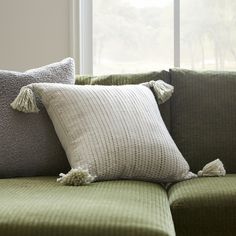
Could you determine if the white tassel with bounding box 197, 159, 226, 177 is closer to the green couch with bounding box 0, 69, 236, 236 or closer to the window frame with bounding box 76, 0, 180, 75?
the green couch with bounding box 0, 69, 236, 236

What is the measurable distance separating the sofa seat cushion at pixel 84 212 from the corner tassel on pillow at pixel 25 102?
0.42 meters

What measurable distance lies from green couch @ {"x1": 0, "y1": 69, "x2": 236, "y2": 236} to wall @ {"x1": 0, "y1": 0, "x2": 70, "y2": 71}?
23.6 inches

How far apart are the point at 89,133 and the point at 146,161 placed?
0.72ft

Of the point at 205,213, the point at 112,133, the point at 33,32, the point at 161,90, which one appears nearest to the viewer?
the point at 205,213

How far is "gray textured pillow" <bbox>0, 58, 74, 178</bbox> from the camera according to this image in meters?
1.90

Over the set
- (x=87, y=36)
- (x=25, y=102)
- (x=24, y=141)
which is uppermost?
(x=87, y=36)

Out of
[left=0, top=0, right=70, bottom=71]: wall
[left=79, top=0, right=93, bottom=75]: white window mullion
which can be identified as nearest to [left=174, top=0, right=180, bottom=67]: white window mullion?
[left=79, top=0, right=93, bottom=75]: white window mullion

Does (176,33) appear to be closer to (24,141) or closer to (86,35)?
(86,35)

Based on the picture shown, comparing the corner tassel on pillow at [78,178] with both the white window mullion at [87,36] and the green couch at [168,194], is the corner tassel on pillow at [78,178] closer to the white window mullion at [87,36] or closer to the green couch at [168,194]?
the green couch at [168,194]

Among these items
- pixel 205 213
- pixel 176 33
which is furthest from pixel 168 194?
pixel 176 33

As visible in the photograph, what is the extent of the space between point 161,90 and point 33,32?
1.01m

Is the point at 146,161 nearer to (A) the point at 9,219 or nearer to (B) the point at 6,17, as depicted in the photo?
(A) the point at 9,219

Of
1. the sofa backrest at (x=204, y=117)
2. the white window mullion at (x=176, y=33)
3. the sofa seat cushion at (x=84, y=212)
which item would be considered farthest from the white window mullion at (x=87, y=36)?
the sofa seat cushion at (x=84, y=212)

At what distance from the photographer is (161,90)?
2084 millimetres
